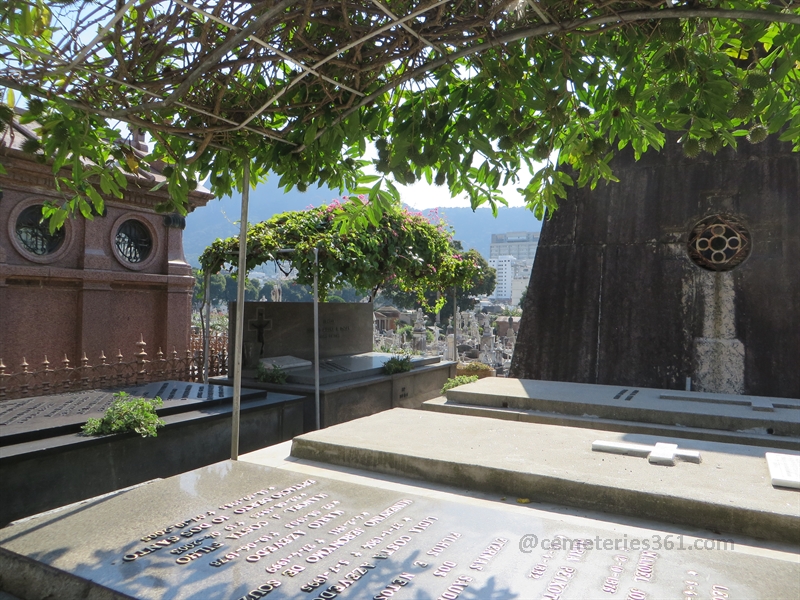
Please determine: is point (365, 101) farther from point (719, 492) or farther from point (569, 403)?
point (569, 403)

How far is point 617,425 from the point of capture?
5070 mm

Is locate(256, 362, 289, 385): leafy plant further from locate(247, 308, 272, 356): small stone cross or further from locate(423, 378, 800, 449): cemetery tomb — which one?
locate(423, 378, 800, 449): cemetery tomb

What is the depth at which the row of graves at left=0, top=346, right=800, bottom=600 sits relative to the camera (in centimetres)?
216

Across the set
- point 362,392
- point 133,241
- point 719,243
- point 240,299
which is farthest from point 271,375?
point 719,243

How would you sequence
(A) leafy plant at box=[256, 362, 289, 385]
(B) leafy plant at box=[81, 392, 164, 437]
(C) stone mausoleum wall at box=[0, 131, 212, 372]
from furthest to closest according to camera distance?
(C) stone mausoleum wall at box=[0, 131, 212, 372] → (A) leafy plant at box=[256, 362, 289, 385] → (B) leafy plant at box=[81, 392, 164, 437]

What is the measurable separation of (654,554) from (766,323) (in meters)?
6.42

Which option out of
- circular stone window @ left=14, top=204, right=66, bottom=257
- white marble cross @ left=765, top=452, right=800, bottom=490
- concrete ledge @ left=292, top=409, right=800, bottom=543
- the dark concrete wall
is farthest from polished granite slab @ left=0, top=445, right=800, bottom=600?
circular stone window @ left=14, top=204, right=66, bottom=257

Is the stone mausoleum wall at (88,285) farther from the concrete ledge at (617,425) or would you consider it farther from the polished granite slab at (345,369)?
the concrete ledge at (617,425)

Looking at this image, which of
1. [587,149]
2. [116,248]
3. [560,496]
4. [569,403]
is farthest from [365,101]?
[116,248]

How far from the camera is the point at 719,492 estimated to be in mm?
2877

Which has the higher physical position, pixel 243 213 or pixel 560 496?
pixel 243 213

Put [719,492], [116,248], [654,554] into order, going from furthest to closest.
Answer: [116,248] → [719,492] → [654,554]

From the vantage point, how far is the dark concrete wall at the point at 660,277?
755cm

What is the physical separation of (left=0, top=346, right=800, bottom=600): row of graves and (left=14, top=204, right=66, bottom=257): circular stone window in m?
7.60
